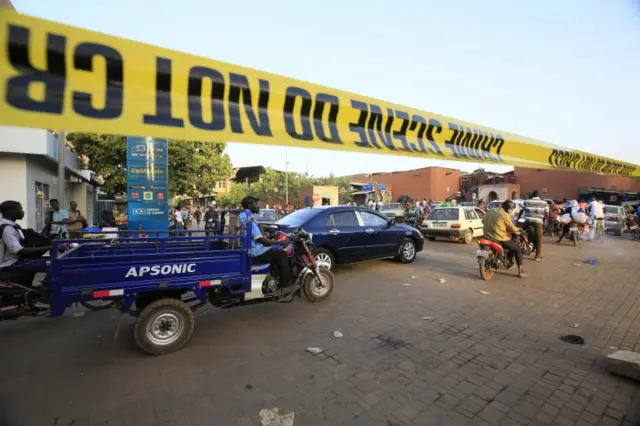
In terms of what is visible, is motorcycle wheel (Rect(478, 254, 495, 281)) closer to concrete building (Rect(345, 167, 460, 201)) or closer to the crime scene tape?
the crime scene tape

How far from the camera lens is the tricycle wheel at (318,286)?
5.38 metres

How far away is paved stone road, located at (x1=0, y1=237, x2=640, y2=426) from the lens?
2.64 m

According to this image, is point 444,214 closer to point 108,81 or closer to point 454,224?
point 454,224

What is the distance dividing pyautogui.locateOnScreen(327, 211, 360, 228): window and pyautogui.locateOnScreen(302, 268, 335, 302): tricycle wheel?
6.46 feet

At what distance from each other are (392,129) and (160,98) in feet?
5.79

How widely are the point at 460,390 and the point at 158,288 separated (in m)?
3.21

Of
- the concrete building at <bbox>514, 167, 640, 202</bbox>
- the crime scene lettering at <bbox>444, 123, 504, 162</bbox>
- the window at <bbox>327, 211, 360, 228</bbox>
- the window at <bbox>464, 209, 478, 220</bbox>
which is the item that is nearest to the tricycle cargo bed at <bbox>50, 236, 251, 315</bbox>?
the crime scene lettering at <bbox>444, 123, 504, 162</bbox>

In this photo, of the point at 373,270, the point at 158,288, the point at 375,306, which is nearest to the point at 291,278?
the point at 375,306

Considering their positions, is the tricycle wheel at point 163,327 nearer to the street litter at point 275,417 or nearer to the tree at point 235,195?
the street litter at point 275,417

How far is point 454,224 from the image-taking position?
12766 mm

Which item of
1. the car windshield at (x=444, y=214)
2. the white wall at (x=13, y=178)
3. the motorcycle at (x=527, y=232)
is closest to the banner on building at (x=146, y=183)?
the white wall at (x=13, y=178)

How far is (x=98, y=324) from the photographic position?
179 inches

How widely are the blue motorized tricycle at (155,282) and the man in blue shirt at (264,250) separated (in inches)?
5.9

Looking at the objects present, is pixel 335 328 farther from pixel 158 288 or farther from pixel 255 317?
pixel 158 288
